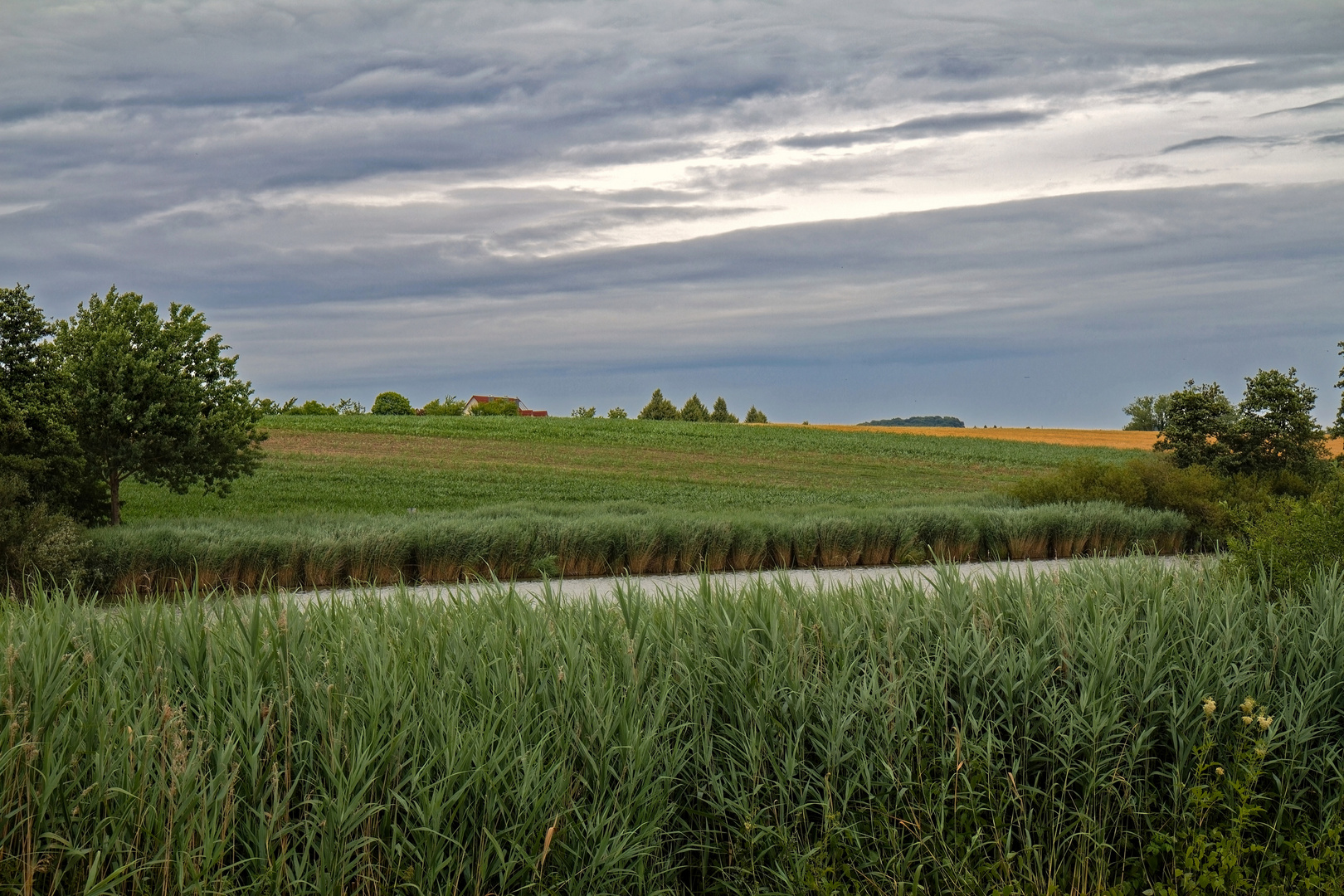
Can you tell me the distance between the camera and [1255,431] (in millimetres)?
18484

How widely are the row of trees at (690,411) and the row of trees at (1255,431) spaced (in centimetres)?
4180

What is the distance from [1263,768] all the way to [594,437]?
32063mm

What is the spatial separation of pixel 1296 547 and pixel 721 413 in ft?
221

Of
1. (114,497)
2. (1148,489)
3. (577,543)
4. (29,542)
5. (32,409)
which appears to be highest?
(32,409)

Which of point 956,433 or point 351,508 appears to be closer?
point 351,508

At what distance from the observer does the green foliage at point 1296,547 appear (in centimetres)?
597

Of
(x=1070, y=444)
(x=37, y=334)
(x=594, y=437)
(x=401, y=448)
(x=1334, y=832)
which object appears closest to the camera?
(x=1334, y=832)

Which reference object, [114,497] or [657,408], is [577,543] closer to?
[114,497]

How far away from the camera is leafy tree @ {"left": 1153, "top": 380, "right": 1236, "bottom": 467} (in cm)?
1889

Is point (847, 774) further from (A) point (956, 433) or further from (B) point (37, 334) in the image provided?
(A) point (956, 433)

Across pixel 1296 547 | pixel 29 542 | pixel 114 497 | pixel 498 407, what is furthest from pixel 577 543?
pixel 498 407

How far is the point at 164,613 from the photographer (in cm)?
421

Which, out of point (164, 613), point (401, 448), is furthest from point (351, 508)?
point (164, 613)

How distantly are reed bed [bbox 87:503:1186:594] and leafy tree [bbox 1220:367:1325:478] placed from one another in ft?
13.5
